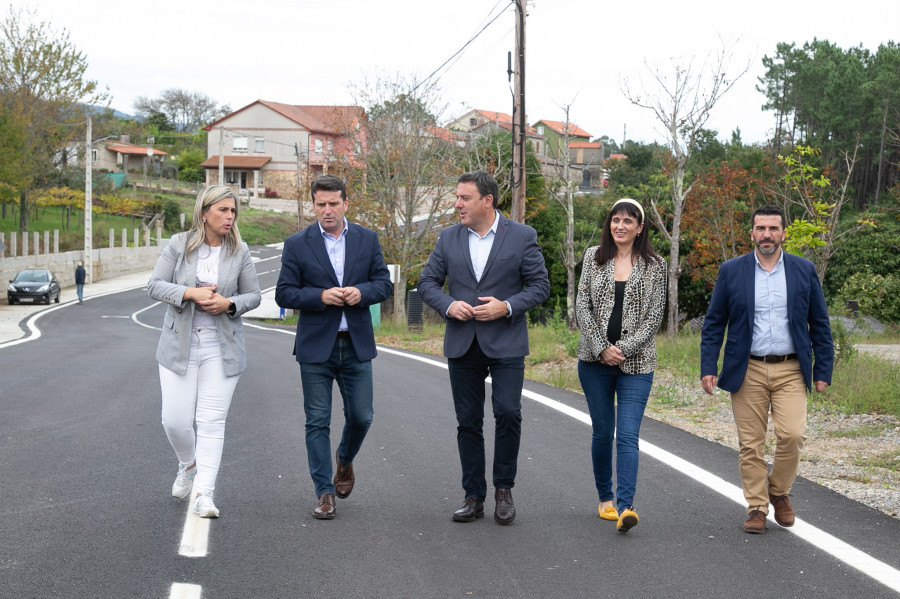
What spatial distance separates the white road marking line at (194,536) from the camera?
4.90m

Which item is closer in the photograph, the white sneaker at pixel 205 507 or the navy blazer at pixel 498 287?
the white sneaker at pixel 205 507

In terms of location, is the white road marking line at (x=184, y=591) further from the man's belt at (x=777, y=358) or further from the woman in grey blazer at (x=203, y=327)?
the man's belt at (x=777, y=358)

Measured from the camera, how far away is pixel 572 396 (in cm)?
1133

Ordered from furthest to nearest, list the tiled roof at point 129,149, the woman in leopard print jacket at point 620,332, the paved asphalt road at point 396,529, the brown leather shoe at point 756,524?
the tiled roof at point 129,149 → the woman in leopard print jacket at point 620,332 → the brown leather shoe at point 756,524 → the paved asphalt road at point 396,529

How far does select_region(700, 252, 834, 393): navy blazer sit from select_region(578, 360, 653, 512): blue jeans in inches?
21.0

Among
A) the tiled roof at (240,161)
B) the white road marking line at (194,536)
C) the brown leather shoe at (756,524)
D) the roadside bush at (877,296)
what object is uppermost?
the tiled roof at (240,161)

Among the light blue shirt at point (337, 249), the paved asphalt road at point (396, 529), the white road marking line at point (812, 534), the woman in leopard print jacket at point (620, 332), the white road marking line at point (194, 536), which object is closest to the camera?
the paved asphalt road at point (396, 529)

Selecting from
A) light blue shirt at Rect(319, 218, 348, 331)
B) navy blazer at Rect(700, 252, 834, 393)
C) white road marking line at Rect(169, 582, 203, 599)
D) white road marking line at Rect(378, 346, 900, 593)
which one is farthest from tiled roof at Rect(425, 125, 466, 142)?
white road marking line at Rect(169, 582, 203, 599)

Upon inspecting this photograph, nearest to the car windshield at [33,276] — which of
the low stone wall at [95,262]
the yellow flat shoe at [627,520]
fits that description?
the low stone wall at [95,262]

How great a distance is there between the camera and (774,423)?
18.7 ft

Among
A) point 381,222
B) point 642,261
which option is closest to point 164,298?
point 642,261

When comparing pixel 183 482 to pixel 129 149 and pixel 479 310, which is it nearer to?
pixel 479 310

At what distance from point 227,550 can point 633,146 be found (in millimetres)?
76569

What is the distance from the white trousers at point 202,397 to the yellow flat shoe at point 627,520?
2.38 metres
